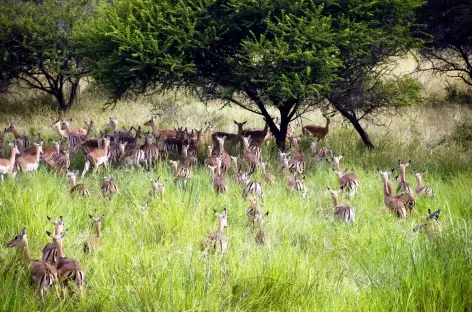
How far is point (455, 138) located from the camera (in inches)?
575

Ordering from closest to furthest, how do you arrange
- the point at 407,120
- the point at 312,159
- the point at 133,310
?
the point at 133,310 → the point at 312,159 → the point at 407,120

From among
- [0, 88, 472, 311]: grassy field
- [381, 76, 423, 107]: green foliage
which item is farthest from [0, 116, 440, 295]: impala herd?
[381, 76, 423, 107]: green foliage

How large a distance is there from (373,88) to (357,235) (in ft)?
25.0

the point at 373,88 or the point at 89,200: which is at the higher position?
the point at 373,88

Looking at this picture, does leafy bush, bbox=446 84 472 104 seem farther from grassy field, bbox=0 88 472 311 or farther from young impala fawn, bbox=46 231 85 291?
young impala fawn, bbox=46 231 85 291

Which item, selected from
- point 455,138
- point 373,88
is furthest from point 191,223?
point 455,138

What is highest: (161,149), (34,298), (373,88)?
(373,88)

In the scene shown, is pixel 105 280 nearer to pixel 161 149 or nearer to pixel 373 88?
pixel 161 149

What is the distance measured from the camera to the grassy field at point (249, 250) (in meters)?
4.04

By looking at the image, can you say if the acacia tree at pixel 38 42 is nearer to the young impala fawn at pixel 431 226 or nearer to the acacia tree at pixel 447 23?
the acacia tree at pixel 447 23

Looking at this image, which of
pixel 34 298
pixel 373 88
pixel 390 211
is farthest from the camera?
pixel 373 88

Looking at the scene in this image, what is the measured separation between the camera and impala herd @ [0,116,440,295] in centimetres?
487

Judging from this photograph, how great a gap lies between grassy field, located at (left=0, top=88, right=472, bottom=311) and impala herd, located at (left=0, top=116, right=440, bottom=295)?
15 centimetres

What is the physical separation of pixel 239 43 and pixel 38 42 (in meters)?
12.7
